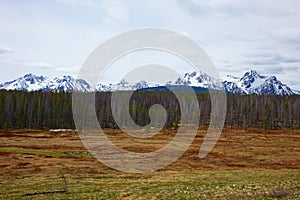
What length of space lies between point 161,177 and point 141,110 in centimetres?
7553

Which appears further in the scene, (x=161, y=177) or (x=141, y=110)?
(x=141, y=110)

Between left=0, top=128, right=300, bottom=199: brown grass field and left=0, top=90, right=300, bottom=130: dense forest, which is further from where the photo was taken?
left=0, top=90, right=300, bottom=130: dense forest

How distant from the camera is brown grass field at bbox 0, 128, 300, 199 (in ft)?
67.3

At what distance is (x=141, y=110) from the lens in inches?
4232

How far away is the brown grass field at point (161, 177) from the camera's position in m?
20.5

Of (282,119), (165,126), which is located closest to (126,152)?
(165,126)

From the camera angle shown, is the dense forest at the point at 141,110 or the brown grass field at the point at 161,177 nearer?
the brown grass field at the point at 161,177

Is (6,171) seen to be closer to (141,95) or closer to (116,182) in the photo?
(116,182)

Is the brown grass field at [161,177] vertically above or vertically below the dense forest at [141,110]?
below

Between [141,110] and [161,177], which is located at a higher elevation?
[141,110]

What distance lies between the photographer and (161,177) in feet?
105

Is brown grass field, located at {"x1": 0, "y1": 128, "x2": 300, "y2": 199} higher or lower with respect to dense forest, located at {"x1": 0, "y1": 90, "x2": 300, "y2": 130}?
lower

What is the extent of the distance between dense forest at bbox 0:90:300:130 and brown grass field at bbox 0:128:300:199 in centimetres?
3265

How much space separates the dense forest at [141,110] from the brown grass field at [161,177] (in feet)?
107
